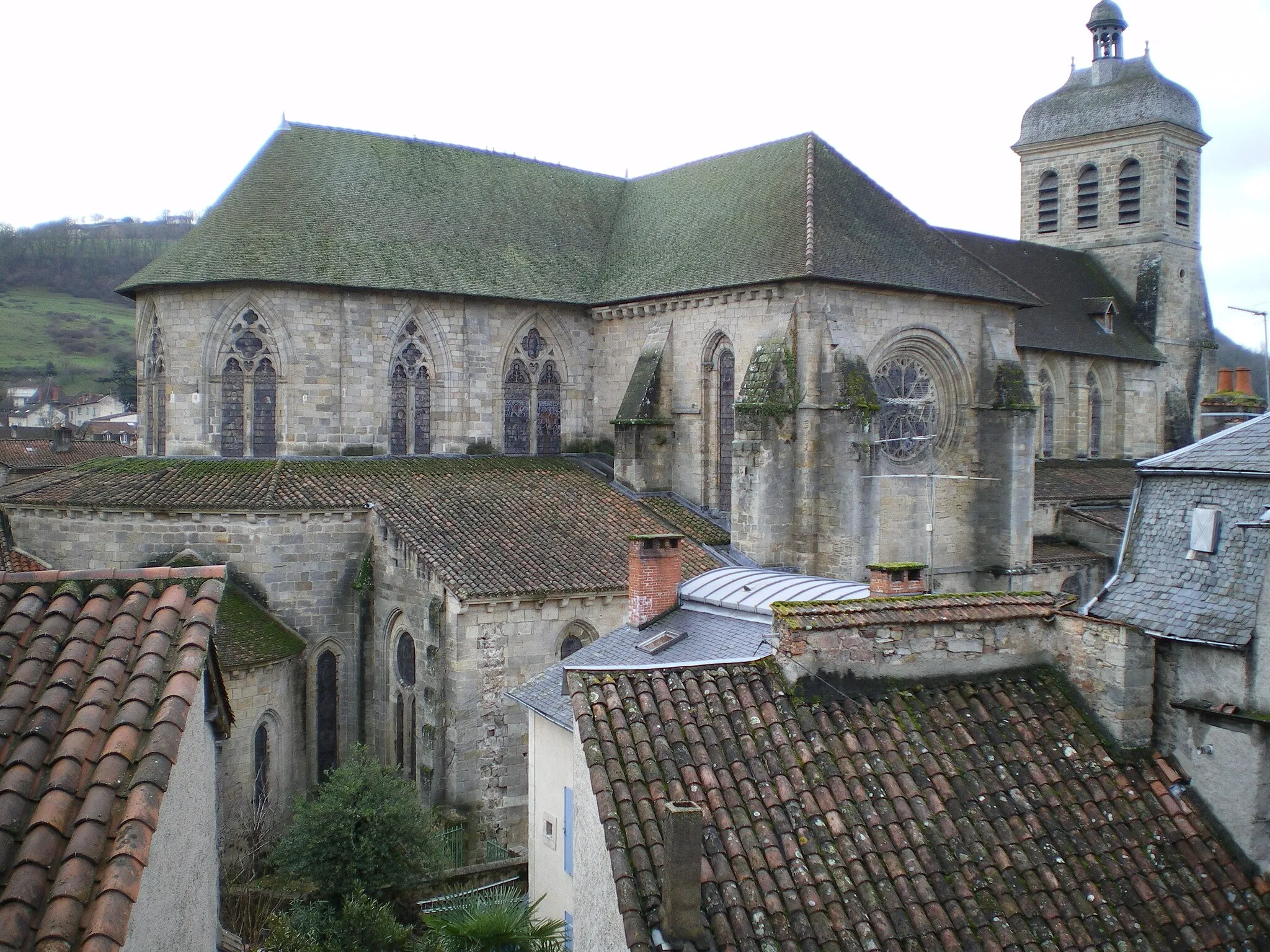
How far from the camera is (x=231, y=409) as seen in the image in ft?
83.4

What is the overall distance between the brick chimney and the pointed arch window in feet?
48.6

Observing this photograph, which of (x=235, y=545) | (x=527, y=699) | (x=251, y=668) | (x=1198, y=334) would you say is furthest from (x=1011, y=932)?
(x=1198, y=334)

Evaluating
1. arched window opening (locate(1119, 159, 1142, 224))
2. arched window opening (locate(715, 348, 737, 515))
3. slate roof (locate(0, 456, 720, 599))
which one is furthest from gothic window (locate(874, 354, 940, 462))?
arched window opening (locate(1119, 159, 1142, 224))

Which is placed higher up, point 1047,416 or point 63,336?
point 63,336

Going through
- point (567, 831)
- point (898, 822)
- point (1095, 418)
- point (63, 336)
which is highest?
point (63, 336)

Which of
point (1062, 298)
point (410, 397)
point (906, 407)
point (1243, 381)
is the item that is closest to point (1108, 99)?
point (1062, 298)

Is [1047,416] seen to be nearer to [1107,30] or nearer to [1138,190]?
[1138,190]

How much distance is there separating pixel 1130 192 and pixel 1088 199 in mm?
1658

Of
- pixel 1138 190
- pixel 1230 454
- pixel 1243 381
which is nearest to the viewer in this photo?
pixel 1230 454

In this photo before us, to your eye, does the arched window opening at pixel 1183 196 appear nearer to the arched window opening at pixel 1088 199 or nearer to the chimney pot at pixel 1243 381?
the arched window opening at pixel 1088 199

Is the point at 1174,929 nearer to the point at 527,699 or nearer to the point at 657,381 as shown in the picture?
the point at 527,699

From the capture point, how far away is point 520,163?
1234 inches

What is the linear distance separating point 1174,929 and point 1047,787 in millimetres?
1364

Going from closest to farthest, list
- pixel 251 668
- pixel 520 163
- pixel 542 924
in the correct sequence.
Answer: pixel 542 924 < pixel 251 668 < pixel 520 163
